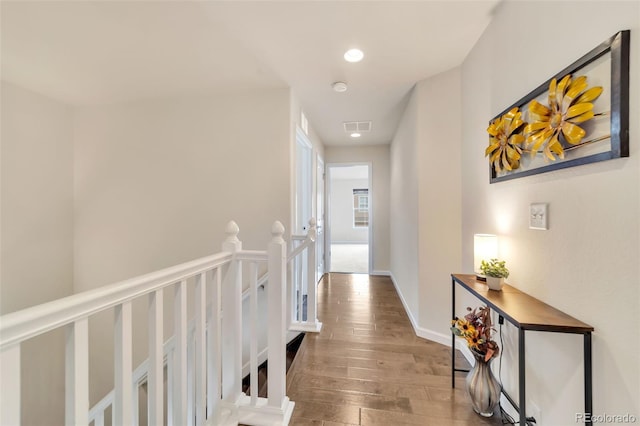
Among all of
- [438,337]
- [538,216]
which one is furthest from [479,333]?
[438,337]

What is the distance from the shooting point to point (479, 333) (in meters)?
1.49

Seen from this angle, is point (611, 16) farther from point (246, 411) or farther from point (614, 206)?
point (246, 411)

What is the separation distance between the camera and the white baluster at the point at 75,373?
0.66m

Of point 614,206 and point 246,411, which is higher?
point 614,206

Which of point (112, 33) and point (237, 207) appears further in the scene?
point (237, 207)

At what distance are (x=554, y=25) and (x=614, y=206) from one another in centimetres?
88

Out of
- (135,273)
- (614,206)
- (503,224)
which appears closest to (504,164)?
(503,224)

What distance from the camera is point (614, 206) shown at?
0.88 m

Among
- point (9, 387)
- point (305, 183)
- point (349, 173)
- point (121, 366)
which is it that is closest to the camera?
point (9, 387)

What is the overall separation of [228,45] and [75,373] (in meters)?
2.17

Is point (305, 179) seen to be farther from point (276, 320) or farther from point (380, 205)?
point (276, 320)

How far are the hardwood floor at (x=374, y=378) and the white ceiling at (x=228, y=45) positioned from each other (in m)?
2.49

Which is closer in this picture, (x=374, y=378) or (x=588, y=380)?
(x=588, y=380)

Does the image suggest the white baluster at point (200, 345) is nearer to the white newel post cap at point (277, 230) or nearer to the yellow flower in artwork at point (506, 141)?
the white newel post cap at point (277, 230)
